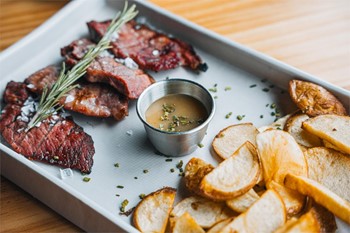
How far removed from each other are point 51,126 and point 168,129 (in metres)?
0.78

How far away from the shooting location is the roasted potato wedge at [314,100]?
3.63 metres

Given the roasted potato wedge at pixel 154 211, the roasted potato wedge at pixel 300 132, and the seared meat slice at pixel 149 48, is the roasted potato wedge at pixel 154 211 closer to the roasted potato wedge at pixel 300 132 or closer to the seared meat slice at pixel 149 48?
the roasted potato wedge at pixel 300 132

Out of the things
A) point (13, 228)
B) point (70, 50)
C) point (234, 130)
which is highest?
point (70, 50)

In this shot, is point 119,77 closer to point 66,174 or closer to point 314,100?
point 66,174

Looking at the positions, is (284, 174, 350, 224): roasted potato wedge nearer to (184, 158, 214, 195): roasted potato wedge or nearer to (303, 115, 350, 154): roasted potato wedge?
(303, 115, 350, 154): roasted potato wedge

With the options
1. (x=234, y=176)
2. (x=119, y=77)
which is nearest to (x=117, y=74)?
(x=119, y=77)

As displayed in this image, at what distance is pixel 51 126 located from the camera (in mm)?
3725

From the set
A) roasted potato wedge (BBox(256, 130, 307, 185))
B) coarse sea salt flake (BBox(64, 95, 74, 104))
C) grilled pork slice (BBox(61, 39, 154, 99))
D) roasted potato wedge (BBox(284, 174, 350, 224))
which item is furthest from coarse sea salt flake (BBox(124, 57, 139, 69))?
roasted potato wedge (BBox(284, 174, 350, 224))

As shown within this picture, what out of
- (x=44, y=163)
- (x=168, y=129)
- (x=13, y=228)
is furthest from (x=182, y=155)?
(x=13, y=228)

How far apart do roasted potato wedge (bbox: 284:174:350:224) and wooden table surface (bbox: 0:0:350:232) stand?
1.30m

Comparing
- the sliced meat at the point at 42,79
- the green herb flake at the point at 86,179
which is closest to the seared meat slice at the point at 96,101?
the sliced meat at the point at 42,79

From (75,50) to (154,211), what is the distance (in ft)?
4.88

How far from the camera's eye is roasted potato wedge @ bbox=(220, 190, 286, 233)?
2.91m

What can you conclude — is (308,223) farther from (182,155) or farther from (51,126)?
(51,126)
